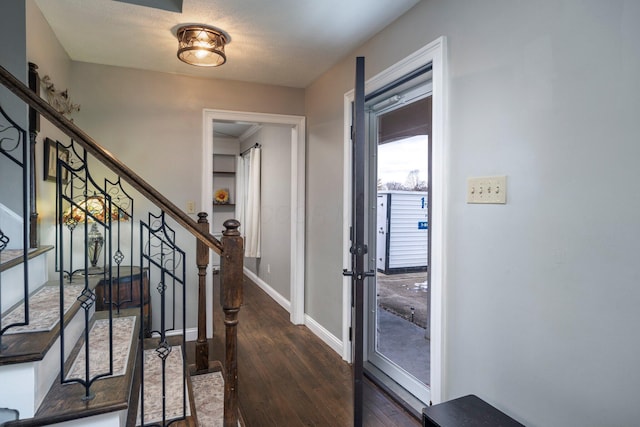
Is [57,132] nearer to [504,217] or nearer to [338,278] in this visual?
[338,278]

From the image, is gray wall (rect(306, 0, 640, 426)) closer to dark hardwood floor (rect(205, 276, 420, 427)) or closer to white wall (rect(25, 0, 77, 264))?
dark hardwood floor (rect(205, 276, 420, 427))

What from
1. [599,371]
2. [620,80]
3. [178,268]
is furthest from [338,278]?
[620,80]

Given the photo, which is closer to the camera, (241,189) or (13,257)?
(13,257)

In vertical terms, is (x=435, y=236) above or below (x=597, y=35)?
below

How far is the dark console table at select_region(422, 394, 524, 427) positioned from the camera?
144cm

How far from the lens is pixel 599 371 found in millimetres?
1251

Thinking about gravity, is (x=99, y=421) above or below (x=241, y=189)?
below

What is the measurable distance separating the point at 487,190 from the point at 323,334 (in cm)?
227

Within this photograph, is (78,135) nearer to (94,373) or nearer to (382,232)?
(94,373)

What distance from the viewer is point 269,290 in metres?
5.13

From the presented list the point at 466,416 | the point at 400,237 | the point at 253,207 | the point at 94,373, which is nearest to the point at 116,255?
the point at 94,373

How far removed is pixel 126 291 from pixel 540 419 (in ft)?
9.44

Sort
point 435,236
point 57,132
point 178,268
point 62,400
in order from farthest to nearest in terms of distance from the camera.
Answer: point 178,268 < point 57,132 < point 435,236 < point 62,400

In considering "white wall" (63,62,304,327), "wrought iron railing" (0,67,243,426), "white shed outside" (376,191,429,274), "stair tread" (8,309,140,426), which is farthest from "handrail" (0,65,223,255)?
"white wall" (63,62,304,327)
